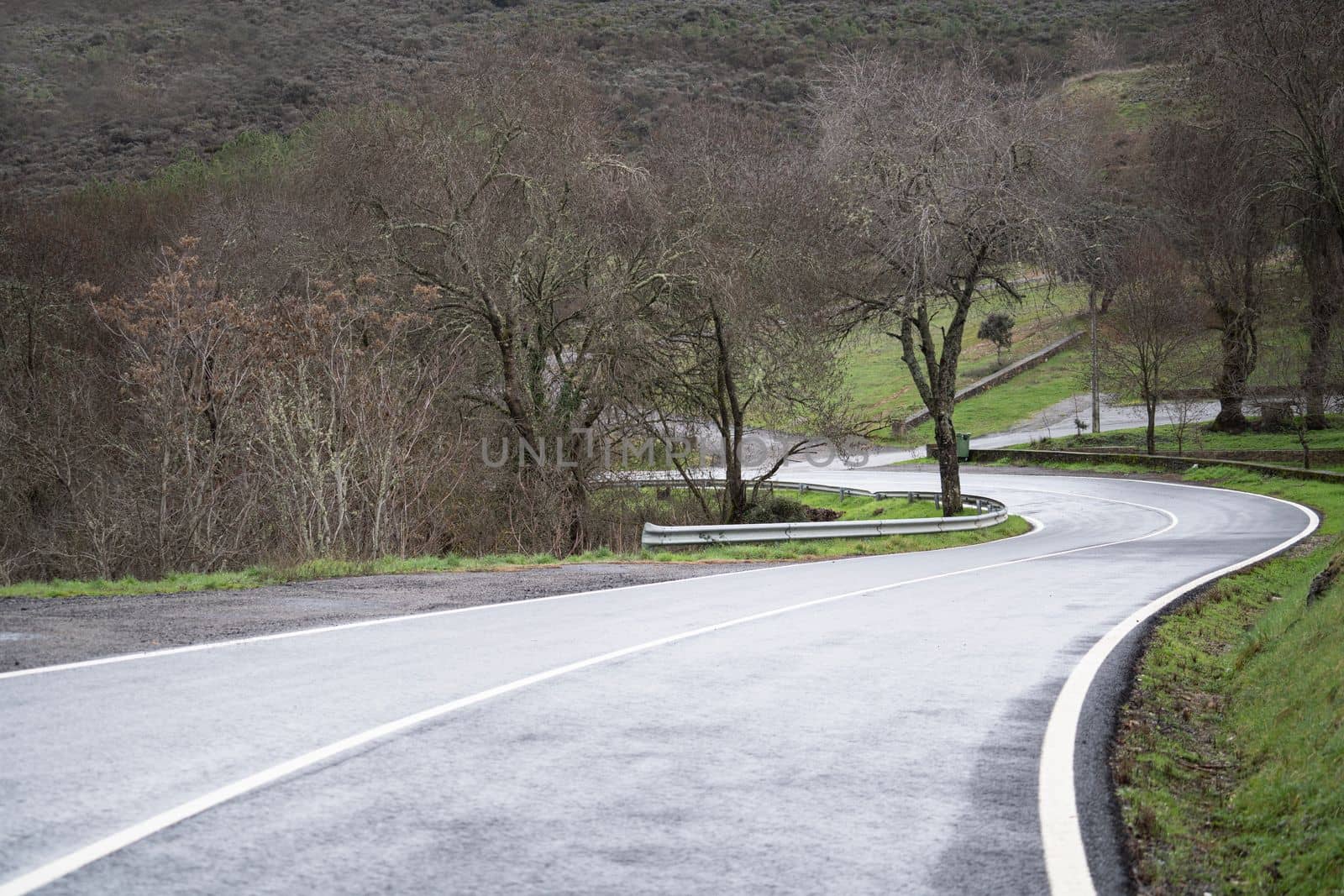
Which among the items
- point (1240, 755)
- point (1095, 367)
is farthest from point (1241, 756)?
point (1095, 367)

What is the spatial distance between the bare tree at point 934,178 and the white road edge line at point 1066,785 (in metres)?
16.6

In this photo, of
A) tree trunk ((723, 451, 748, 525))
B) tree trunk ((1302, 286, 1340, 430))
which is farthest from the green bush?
tree trunk ((1302, 286, 1340, 430))

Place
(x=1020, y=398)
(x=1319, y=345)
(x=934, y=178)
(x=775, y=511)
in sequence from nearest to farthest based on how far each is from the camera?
(x=934, y=178), (x=775, y=511), (x=1319, y=345), (x=1020, y=398)

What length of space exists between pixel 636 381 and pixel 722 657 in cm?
2046

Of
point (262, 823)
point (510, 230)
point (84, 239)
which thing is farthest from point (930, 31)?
point (262, 823)

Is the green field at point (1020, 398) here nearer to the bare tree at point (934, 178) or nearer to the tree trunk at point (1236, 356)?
the tree trunk at point (1236, 356)

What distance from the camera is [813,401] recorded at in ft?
108

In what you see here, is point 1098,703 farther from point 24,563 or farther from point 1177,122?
point 1177,122

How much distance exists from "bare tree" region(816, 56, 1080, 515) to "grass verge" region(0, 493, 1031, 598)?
5.54m

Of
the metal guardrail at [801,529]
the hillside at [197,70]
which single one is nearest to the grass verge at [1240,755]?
the metal guardrail at [801,529]

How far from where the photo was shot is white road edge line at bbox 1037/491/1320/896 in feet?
14.0

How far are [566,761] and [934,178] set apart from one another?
22147 millimetres

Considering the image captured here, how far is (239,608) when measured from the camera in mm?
10805

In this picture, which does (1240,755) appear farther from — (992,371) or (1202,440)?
(992,371)
